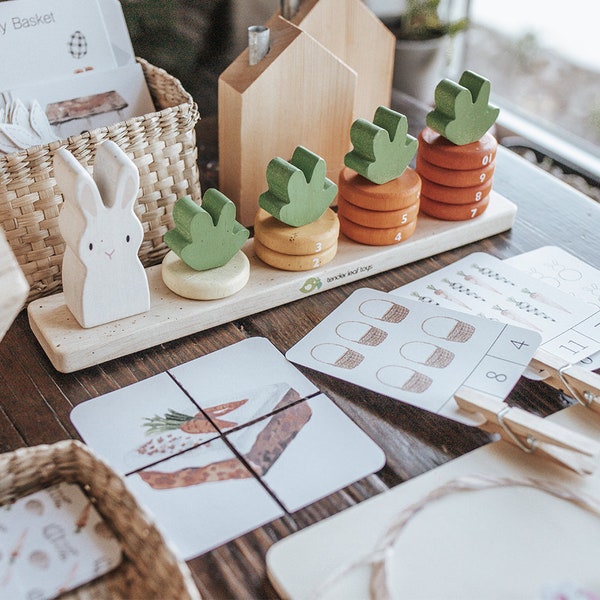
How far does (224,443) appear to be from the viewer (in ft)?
A: 2.34

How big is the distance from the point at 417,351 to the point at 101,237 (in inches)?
12.8

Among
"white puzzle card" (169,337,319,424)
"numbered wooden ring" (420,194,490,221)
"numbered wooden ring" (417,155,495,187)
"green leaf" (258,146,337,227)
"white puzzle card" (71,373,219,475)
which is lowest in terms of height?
"white puzzle card" (71,373,219,475)

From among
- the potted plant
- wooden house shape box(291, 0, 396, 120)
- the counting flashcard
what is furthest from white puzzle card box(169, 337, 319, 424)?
the potted plant

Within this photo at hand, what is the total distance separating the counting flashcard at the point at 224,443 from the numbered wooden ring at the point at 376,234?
20 cm

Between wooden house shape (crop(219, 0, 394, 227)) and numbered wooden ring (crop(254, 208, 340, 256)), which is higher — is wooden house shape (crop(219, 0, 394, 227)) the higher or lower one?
the higher one

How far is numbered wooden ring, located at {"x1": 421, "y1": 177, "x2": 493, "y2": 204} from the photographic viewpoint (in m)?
0.97

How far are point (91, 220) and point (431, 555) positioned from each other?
0.41 meters

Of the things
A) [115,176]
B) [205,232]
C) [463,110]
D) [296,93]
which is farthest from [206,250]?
[463,110]

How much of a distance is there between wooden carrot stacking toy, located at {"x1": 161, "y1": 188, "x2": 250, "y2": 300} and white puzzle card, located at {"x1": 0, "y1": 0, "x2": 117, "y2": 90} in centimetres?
25

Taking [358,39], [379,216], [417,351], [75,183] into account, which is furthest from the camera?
[358,39]

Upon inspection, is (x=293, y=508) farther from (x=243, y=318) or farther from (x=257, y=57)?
(x=257, y=57)

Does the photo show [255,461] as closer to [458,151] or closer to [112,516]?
[112,516]

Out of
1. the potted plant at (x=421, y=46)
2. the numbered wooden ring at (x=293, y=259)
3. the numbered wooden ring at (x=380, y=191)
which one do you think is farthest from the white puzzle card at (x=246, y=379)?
the potted plant at (x=421, y=46)

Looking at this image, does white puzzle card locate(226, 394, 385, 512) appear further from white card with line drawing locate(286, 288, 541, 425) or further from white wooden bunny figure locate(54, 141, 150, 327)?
white wooden bunny figure locate(54, 141, 150, 327)
